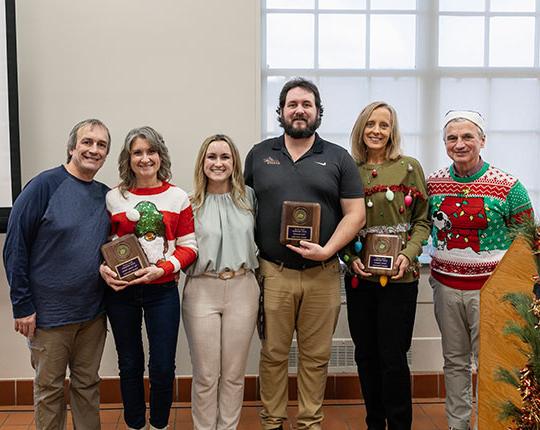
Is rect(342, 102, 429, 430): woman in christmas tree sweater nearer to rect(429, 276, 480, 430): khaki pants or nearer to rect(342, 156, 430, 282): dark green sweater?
rect(342, 156, 430, 282): dark green sweater

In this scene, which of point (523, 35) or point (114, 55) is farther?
point (523, 35)

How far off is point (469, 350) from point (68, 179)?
76.4 inches

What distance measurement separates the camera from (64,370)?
2.37 m

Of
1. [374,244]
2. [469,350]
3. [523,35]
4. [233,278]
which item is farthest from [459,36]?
[233,278]

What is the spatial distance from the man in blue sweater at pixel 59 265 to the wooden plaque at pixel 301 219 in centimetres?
76

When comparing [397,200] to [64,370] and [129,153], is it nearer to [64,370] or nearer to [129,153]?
[129,153]

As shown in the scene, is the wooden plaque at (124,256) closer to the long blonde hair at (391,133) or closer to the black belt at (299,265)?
the black belt at (299,265)

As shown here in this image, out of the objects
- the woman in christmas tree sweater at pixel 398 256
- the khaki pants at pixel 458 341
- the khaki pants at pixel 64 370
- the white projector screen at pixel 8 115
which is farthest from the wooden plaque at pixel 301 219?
the white projector screen at pixel 8 115

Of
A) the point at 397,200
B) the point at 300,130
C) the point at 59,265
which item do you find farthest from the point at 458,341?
the point at 59,265

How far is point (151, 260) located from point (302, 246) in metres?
0.64

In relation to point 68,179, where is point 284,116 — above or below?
above

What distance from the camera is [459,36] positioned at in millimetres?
3352

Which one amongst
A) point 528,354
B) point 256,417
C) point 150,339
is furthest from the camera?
point 256,417

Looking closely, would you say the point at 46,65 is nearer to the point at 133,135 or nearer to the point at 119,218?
the point at 133,135
